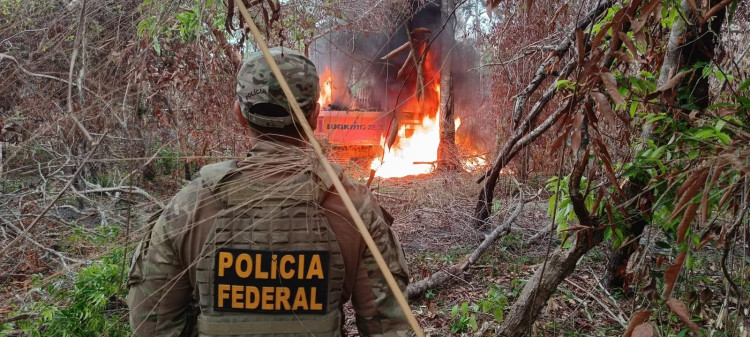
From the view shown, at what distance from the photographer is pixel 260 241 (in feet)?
4.81

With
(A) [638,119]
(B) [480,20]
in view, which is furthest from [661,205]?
(B) [480,20]

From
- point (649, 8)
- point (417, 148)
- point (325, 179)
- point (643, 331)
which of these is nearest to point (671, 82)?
point (649, 8)

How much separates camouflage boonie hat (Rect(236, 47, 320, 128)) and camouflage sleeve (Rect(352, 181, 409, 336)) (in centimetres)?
35

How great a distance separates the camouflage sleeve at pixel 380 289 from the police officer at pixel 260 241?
0.01 meters

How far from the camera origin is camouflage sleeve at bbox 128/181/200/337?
1.48 m

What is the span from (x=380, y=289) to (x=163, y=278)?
66 cm

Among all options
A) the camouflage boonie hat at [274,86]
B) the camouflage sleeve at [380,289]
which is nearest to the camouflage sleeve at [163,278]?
the camouflage boonie hat at [274,86]

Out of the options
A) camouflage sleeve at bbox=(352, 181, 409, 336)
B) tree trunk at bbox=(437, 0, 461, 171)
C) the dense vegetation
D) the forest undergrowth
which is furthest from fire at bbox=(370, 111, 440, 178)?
camouflage sleeve at bbox=(352, 181, 409, 336)

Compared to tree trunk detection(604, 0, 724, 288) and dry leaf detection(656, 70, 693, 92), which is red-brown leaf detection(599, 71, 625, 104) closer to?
dry leaf detection(656, 70, 693, 92)

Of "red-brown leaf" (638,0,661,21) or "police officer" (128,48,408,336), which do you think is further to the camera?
"police officer" (128,48,408,336)

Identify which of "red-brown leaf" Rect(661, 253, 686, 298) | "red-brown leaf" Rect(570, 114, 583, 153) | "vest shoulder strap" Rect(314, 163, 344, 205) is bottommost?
"red-brown leaf" Rect(661, 253, 686, 298)

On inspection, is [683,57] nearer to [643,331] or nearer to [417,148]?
[643,331]

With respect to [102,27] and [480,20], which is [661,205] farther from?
[480,20]

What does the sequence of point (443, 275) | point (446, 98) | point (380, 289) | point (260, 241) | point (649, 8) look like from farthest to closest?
point (446, 98)
point (443, 275)
point (380, 289)
point (260, 241)
point (649, 8)
